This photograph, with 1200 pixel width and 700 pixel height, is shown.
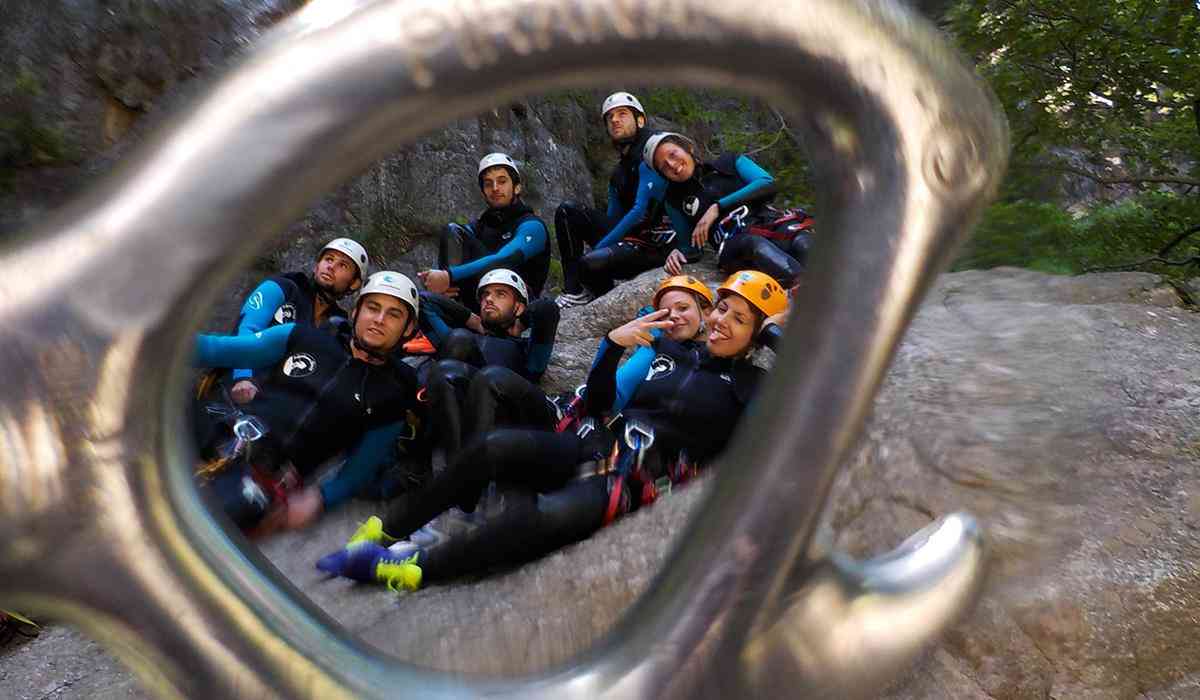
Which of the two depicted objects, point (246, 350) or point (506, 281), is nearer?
point (246, 350)

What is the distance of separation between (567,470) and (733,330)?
0.77 meters

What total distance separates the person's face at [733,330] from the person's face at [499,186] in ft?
9.28

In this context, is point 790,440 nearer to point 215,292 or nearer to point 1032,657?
point 215,292

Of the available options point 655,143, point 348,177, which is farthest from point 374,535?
point 655,143

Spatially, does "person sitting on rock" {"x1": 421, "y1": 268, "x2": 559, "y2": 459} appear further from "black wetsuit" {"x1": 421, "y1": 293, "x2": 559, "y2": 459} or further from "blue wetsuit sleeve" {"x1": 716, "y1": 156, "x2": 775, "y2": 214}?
"blue wetsuit sleeve" {"x1": 716, "y1": 156, "x2": 775, "y2": 214}

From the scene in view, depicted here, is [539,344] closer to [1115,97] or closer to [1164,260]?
[1164,260]

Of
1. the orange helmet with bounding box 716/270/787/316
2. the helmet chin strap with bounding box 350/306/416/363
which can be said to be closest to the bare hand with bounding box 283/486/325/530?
the helmet chin strap with bounding box 350/306/416/363

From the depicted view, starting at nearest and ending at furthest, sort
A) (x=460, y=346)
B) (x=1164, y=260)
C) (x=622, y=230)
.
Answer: (x=460, y=346) → (x=1164, y=260) → (x=622, y=230)

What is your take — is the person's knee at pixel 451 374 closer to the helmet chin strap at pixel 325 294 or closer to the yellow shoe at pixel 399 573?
the yellow shoe at pixel 399 573

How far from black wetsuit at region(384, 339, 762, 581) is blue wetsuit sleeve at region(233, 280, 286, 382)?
1745mm

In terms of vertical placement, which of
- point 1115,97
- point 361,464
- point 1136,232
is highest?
point 1115,97

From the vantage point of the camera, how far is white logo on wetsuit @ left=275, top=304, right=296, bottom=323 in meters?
4.25

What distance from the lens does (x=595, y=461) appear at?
297 cm

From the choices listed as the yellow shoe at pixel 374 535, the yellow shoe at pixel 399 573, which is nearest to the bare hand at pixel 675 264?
the yellow shoe at pixel 374 535
